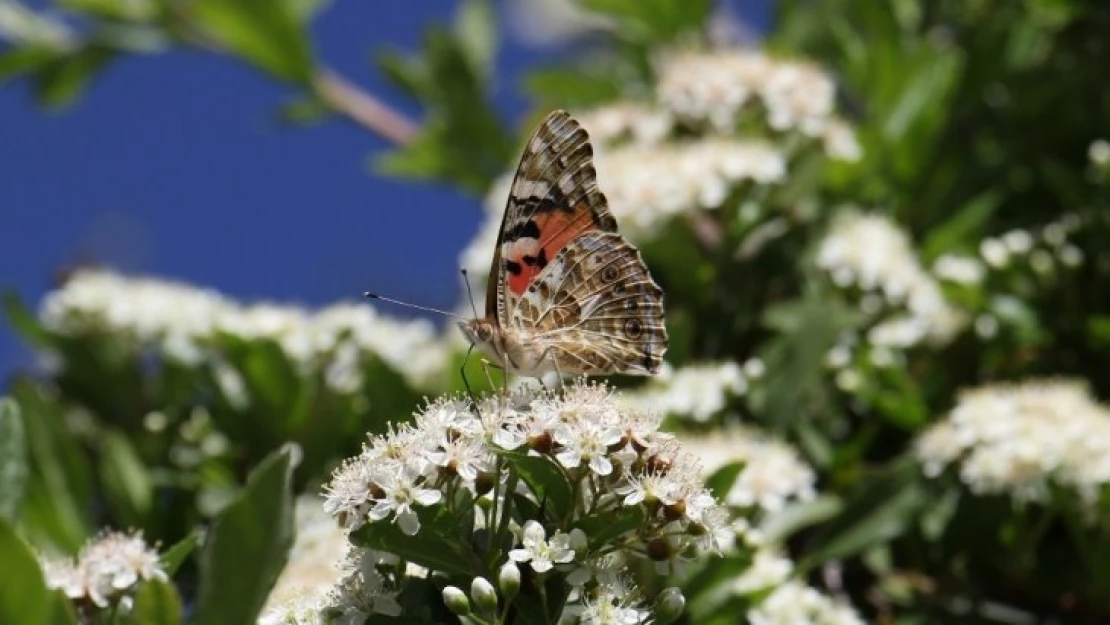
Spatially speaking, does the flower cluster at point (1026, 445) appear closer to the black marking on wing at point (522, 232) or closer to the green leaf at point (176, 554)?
the black marking on wing at point (522, 232)

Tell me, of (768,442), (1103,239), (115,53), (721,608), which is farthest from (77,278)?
(1103,239)

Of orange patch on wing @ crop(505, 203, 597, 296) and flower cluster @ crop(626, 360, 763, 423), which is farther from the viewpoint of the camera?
flower cluster @ crop(626, 360, 763, 423)

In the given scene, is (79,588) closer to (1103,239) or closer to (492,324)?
(492,324)

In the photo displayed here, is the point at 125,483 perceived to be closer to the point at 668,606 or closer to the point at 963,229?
the point at 668,606

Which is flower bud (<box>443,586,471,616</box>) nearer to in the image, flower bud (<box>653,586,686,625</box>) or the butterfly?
flower bud (<box>653,586,686,625</box>)

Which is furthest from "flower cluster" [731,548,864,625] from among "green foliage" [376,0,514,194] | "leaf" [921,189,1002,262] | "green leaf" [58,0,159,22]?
"green leaf" [58,0,159,22]

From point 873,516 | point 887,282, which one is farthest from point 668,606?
point 887,282

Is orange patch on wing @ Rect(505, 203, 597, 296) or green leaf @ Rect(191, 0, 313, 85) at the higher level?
green leaf @ Rect(191, 0, 313, 85)
